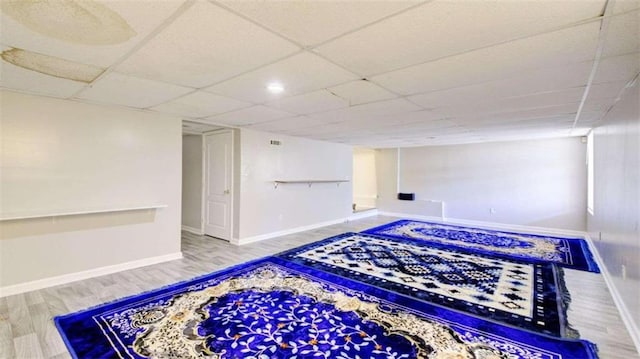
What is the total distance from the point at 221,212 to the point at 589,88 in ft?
19.1

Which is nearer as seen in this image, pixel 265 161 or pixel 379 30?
pixel 379 30

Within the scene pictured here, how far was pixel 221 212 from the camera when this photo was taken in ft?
19.4

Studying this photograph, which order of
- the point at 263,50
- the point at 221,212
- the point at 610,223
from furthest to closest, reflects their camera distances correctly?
the point at 221,212 < the point at 610,223 < the point at 263,50

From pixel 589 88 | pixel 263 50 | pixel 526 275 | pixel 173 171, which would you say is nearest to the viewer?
pixel 263 50

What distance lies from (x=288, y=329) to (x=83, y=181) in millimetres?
3238

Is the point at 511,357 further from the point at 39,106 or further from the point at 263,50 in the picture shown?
the point at 39,106

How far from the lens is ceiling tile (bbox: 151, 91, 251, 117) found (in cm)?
337

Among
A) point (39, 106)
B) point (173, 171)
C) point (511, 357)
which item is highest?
point (39, 106)

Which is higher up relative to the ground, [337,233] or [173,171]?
[173,171]

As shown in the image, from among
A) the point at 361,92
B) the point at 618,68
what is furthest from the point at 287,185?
the point at 618,68

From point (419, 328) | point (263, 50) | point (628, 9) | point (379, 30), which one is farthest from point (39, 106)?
point (628, 9)

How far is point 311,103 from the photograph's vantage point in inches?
142

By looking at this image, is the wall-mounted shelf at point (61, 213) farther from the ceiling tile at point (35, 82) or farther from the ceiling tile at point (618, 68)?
the ceiling tile at point (618, 68)

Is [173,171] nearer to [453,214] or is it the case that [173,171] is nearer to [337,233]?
[337,233]
